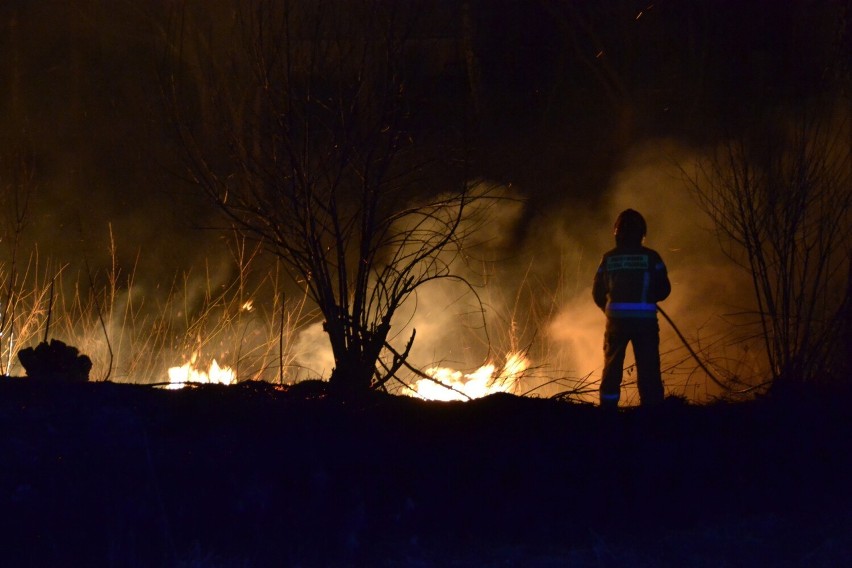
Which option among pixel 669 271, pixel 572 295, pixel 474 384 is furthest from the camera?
pixel 572 295

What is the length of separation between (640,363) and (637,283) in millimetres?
641

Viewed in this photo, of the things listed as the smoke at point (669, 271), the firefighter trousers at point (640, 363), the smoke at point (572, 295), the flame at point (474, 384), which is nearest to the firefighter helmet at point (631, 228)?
the firefighter trousers at point (640, 363)

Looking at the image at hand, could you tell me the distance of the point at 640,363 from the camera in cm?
623

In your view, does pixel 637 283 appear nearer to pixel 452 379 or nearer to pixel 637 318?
pixel 637 318

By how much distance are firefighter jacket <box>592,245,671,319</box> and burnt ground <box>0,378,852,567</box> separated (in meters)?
1.35

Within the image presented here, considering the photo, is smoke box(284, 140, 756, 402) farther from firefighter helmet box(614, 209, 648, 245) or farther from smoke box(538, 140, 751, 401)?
firefighter helmet box(614, 209, 648, 245)

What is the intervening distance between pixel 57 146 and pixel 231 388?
12302 millimetres

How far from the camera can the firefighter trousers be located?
244 inches

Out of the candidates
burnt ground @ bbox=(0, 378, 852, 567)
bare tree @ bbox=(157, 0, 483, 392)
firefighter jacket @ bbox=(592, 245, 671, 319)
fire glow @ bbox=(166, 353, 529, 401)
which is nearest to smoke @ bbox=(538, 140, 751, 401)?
fire glow @ bbox=(166, 353, 529, 401)

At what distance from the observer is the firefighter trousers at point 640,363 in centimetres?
621

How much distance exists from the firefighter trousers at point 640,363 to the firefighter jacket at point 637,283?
83 mm

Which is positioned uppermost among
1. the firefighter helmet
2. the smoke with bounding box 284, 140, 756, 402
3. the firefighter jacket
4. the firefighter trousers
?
the smoke with bounding box 284, 140, 756, 402

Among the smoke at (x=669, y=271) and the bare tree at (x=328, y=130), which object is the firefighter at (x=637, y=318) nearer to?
the bare tree at (x=328, y=130)

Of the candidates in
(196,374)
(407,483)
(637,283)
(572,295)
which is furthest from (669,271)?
(407,483)
